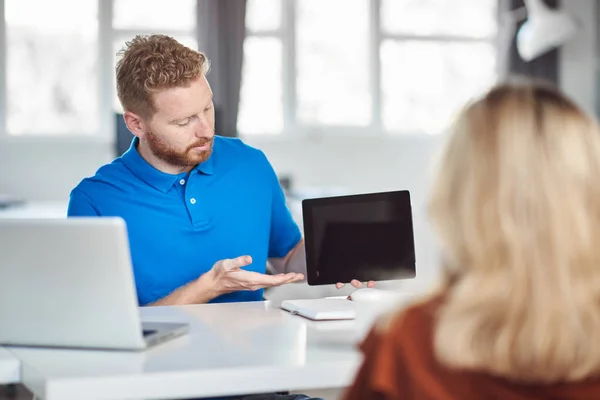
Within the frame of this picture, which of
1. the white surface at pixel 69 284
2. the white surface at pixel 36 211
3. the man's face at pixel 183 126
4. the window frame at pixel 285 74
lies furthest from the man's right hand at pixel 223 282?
the window frame at pixel 285 74

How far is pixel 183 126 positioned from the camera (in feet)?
7.53

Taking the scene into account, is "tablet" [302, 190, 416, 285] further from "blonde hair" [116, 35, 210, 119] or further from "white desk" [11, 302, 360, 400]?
"blonde hair" [116, 35, 210, 119]

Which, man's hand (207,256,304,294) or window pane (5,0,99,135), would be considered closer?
man's hand (207,256,304,294)

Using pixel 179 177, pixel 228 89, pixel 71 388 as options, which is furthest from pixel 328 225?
pixel 228 89

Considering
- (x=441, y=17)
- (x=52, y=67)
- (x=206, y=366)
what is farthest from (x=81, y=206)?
(x=441, y=17)

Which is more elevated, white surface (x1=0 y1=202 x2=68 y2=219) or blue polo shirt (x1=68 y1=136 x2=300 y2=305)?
blue polo shirt (x1=68 y1=136 x2=300 y2=305)

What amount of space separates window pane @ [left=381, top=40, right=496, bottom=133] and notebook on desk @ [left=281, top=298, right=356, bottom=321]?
4708 mm

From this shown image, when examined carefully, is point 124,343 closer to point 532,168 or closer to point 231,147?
point 532,168

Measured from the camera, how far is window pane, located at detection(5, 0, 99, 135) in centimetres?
572

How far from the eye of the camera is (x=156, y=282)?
2.22 metres

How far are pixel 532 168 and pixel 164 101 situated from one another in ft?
4.79

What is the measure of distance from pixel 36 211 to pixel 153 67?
2.78 metres

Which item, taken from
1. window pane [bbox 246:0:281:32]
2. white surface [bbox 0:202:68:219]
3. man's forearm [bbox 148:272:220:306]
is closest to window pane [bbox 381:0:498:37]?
window pane [bbox 246:0:281:32]

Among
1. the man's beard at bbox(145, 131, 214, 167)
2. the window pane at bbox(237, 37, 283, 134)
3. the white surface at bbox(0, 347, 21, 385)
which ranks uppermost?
the window pane at bbox(237, 37, 283, 134)
